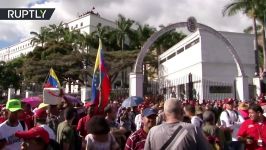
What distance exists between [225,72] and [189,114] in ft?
80.7

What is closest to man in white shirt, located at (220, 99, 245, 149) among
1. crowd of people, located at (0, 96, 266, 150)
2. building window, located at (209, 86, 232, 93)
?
crowd of people, located at (0, 96, 266, 150)

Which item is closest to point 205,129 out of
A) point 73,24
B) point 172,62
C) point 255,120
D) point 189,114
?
point 255,120

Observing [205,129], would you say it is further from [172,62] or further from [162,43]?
[162,43]

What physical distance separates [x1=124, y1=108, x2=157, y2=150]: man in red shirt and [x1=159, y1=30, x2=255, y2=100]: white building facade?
22.4 meters

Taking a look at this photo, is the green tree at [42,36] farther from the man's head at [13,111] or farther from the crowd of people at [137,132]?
the man's head at [13,111]

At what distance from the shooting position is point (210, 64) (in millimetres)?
30094

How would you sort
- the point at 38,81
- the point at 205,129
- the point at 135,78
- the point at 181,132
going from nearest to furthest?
the point at 181,132
the point at 205,129
the point at 135,78
the point at 38,81

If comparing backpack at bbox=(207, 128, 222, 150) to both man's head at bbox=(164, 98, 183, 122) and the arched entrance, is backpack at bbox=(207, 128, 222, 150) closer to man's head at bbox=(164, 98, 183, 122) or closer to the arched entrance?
man's head at bbox=(164, 98, 183, 122)

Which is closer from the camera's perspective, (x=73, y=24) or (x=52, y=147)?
(x=52, y=147)

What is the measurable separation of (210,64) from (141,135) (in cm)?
2622

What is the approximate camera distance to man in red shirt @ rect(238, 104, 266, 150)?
5945mm

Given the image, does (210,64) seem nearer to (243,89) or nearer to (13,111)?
(243,89)

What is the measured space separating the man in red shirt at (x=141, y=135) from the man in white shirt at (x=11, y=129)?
65.5 inches

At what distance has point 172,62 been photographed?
3719 centimetres
